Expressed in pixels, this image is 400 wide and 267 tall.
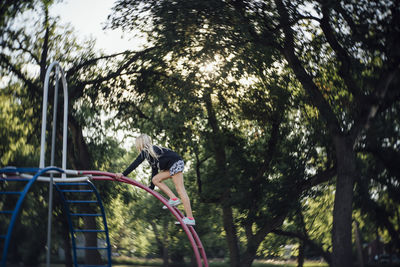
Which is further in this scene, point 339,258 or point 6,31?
point 6,31

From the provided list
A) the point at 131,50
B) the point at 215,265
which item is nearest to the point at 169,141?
the point at 131,50

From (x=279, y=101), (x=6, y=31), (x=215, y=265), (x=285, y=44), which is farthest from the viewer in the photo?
(x=215, y=265)

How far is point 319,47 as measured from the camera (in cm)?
1077

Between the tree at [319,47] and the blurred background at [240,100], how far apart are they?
0.03 m

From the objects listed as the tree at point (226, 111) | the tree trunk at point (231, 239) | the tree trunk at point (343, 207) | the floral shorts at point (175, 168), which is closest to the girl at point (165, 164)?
the floral shorts at point (175, 168)

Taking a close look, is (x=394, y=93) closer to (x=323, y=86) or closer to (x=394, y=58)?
(x=394, y=58)

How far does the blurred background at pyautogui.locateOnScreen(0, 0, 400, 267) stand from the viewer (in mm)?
9852

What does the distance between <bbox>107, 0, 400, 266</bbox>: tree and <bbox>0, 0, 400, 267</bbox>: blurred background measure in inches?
1.2

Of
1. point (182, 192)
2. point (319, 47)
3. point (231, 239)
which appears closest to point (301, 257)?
point (231, 239)

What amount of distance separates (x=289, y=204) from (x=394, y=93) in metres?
3.64

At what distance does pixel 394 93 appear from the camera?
947cm

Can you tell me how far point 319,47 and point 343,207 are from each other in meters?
3.83

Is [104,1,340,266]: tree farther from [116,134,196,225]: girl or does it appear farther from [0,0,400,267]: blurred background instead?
[116,134,196,225]: girl

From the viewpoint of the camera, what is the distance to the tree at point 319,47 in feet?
30.7
